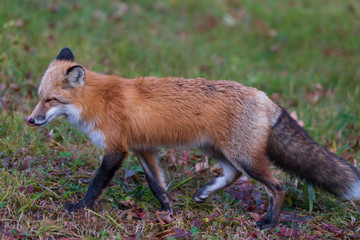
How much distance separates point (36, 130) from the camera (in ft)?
16.1

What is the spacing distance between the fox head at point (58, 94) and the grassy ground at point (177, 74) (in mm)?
703

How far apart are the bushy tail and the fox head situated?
1.97m

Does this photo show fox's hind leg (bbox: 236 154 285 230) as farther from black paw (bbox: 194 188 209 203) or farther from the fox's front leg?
the fox's front leg

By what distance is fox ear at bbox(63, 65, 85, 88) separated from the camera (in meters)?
3.69

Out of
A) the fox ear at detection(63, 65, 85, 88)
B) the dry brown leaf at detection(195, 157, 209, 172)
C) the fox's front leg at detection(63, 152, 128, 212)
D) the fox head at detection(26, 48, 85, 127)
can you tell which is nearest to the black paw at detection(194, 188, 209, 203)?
the dry brown leaf at detection(195, 157, 209, 172)

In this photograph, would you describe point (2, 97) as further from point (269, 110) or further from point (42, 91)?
point (269, 110)

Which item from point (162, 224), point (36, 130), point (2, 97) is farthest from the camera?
point (2, 97)

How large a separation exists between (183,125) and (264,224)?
1.26 m

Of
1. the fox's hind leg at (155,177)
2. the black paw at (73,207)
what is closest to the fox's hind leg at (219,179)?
the fox's hind leg at (155,177)

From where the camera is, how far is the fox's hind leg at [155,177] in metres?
4.05

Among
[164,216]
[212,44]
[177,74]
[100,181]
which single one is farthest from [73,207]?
[212,44]

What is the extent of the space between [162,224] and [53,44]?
4.75 m

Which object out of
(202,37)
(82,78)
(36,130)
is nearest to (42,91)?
(82,78)

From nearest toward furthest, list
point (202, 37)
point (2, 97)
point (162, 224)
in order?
1. point (162, 224)
2. point (2, 97)
3. point (202, 37)
